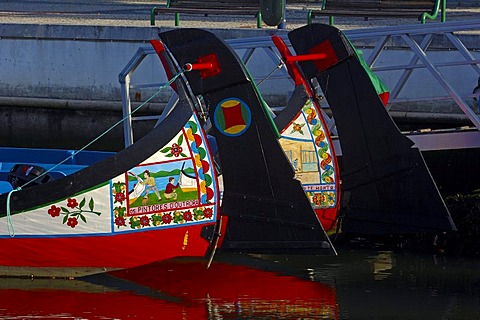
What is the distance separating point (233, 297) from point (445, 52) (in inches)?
212

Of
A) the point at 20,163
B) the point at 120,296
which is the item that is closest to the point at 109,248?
the point at 120,296

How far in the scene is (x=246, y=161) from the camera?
13.0 metres

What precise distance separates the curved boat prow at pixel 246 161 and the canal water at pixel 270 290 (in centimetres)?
47

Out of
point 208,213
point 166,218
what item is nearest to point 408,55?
point 208,213

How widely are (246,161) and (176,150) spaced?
0.68 m

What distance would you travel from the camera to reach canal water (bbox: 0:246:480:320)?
39.8 feet

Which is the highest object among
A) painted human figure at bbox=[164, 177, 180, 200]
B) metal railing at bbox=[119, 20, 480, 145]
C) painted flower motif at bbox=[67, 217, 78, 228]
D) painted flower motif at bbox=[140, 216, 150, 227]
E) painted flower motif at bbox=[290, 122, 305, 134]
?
metal railing at bbox=[119, 20, 480, 145]

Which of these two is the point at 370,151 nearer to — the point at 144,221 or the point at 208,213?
the point at 208,213

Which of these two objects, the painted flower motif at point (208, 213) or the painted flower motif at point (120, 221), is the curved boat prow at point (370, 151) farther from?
the painted flower motif at point (120, 221)

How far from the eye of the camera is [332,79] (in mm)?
14320

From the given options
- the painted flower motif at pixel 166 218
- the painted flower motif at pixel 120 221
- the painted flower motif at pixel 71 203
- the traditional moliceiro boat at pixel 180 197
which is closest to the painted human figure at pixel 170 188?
the traditional moliceiro boat at pixel 180 197

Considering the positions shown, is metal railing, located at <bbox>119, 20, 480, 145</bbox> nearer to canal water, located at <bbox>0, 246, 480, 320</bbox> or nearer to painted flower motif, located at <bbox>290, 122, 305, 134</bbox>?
painted flower motif, located at <bbox>290, 122, 305, 134</bbox>

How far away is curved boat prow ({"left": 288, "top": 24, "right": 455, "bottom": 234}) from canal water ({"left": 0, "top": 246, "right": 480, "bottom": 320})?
423 millimetres

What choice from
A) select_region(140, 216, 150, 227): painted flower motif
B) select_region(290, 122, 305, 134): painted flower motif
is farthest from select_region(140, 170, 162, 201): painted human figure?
select_region(290, 122, 305, 134): painted flower motif
